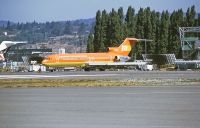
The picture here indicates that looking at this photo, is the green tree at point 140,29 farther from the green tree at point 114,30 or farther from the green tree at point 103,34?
the green tree at point 103,34

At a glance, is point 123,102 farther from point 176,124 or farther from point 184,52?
point 184,52

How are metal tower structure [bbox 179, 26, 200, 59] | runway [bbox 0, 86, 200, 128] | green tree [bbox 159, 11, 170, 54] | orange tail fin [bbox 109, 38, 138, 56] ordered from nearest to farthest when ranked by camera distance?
runway [bbox 0, 86, 200, 128]
orange tail fin [bbox 109, 38, 138, 56]
metal tower structure [bbox 179, 26, 200, 59]
green tree [bbox 159, 11, 170, 54]

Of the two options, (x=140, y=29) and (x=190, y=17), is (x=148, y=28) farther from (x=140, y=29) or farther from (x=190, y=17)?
(x=190, y=17)

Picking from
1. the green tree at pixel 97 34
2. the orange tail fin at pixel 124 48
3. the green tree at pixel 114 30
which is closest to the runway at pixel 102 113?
the orange tail fin at pixel 124 48

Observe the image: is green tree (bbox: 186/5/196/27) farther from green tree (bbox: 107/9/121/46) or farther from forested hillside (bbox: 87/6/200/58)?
green tree (bbox: 107/9/121/46)

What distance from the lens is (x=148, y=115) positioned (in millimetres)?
15383

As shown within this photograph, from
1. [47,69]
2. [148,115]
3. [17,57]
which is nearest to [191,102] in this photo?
[148,115]

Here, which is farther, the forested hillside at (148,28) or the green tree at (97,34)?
the green tree at (97,34)

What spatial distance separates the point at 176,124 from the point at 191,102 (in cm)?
603

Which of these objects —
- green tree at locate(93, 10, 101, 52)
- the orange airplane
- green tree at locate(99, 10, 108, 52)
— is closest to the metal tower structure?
the orange airplane

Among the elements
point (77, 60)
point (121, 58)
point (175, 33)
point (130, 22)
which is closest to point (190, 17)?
point (175, 33)

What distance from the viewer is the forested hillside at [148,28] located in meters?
104

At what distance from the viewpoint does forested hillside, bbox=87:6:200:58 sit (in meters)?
104

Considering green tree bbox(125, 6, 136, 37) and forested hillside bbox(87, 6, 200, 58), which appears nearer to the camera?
forested hillside bbox(87, 6, 200, 58)
